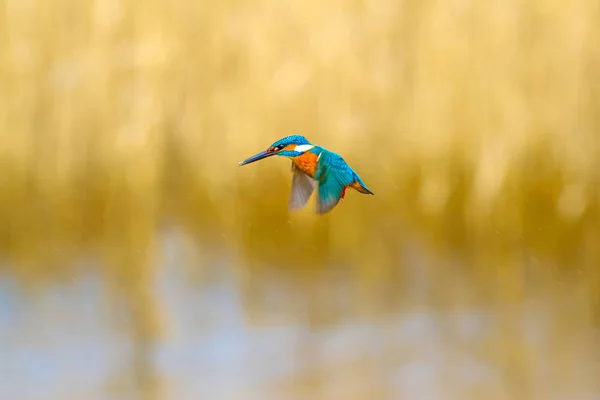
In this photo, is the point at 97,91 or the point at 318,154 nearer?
the point at 318,154

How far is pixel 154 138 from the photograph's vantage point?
195 cm

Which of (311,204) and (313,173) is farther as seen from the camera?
(311,204)

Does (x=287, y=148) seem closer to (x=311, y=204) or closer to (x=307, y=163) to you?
(x=307, y=163)

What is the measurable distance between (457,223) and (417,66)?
340 mm

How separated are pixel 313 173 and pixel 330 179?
0.02 m

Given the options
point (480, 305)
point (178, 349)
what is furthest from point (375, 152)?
point (178, 349)

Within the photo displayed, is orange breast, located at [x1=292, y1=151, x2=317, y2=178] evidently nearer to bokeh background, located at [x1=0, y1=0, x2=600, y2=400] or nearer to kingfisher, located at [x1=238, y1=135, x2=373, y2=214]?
kingfisher, located at [x1=238, y1=135, x2=373, y2=214]

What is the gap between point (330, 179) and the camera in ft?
3.90

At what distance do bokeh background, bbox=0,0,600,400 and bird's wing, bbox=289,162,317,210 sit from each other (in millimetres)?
564

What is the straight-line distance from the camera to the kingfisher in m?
1.16

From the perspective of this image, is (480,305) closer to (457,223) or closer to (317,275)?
(457,223)

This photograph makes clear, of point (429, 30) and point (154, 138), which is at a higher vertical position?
point (429, 30)

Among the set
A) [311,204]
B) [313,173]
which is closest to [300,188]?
[313,173]

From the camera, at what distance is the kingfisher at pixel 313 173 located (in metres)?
1.16
